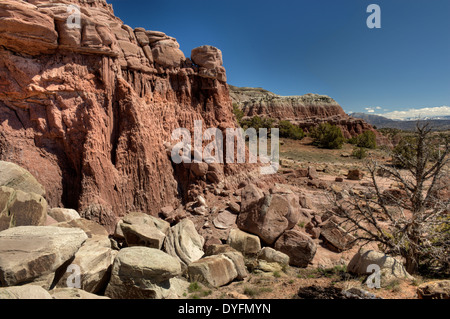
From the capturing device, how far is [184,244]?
862 centimetres

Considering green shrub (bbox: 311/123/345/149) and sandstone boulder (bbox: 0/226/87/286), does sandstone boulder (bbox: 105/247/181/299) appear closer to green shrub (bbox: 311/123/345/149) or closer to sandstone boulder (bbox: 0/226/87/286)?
sandstone boulder (bbox: 0/226/87/286)

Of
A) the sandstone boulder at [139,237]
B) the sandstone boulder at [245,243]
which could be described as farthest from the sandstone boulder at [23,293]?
the sandstone boulder at [245,243]

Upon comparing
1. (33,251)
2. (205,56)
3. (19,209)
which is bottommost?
(33,251)

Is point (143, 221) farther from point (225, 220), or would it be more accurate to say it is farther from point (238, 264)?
point (238, 264)

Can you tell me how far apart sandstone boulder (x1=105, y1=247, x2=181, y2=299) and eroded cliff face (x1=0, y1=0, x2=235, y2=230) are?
4.27 meters

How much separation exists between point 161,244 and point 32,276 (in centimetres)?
383

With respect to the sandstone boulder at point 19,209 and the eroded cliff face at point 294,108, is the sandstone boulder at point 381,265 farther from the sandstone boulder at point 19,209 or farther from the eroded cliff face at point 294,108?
the eroded cliff face at point 294,108

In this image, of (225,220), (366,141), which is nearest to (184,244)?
(225,220)

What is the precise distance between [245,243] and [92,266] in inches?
206

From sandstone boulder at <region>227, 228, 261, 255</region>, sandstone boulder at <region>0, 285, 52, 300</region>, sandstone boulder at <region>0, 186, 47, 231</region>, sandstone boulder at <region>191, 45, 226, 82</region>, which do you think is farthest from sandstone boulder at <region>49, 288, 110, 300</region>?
sandstone boulder at <region>191, 45, 226, 82</region>

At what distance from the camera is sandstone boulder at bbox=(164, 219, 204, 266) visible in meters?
8.31

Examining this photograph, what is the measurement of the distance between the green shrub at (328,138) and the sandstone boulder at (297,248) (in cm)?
3866

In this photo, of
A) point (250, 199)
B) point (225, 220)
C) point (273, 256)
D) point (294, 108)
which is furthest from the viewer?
point (294, 108)

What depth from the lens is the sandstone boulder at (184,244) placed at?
8.31 meters
